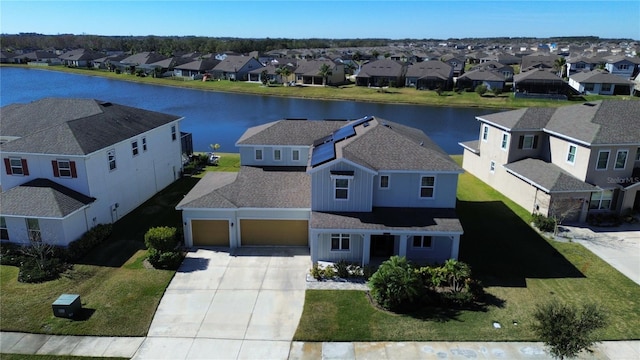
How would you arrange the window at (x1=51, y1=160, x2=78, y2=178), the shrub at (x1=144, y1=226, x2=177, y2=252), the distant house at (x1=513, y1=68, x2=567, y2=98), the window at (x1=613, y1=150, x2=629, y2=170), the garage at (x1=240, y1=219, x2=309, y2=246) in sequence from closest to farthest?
the shrub at (x1=144, y1=226, x2=177, y2=252) < the garage at (x1=240, y1=219, x2=309, y2=246) < the window at (x1=51, y1=160, x2=78, y2=178) < the window at (x1=613, y1=150, x2=629, y2=170) < the distant house at (x1=513, y1=68, x2=567, y2=98)

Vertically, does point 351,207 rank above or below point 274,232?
above

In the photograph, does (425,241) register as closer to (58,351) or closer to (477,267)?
(477,267)

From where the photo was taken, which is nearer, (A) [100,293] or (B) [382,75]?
(A) [100,293]

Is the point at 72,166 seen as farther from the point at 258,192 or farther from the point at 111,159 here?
the point at 258,192

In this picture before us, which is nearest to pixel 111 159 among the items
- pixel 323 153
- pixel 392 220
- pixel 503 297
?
pixel 323 153

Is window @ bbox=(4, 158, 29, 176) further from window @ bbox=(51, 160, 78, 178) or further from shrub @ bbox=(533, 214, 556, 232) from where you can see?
shrub @ bbox=(533, 214, 556, 232)

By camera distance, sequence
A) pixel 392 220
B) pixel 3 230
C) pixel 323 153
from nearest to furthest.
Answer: pixel 392 220
pixel 3 230
pixel 323 153

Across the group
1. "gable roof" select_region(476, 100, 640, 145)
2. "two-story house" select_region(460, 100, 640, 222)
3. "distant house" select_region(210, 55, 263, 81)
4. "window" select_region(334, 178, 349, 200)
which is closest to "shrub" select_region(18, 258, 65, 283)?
"window" select_region(334, 178, 349, 200)
